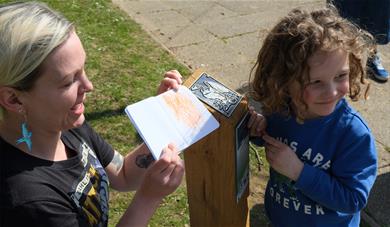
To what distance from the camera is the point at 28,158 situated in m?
1.55

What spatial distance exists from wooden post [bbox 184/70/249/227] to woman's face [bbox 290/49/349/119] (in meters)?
0.34

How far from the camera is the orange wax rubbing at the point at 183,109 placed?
72.5 inches

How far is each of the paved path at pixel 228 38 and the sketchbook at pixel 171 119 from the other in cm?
173

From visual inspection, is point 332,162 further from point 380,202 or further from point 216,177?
point 380,202

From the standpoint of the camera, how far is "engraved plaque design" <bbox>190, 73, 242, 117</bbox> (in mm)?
2012

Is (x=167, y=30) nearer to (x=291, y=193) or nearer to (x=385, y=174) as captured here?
(x=385, y=174)

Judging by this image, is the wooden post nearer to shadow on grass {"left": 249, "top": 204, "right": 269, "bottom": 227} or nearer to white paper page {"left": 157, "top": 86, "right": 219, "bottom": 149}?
white paper page {"left": 157, "top": 86, "right": 219, "bottom": 149}

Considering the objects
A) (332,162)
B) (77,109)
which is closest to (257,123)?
(332,162)

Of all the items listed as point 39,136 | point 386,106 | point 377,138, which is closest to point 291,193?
point 39,136

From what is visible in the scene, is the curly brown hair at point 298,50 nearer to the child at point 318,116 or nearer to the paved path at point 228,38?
the child at point 318,116

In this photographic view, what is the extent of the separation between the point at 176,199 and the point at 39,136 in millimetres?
1793

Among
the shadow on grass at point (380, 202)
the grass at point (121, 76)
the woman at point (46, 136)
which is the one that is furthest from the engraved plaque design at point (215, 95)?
the shadow on grass at point (380, 202)

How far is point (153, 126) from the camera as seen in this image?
171cm

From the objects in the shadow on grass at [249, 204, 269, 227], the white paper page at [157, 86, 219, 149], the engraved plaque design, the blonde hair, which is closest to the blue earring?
the blonde hair
